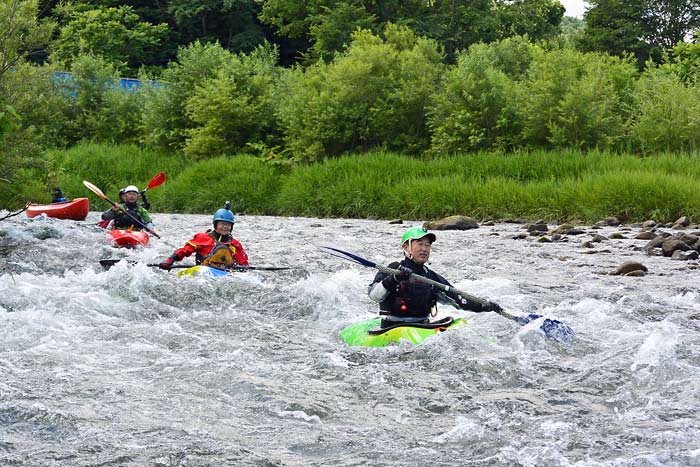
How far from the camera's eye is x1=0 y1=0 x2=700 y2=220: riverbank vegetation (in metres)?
16.6

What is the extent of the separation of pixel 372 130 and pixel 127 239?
1032 centimetres

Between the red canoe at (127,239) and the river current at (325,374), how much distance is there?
2360mm

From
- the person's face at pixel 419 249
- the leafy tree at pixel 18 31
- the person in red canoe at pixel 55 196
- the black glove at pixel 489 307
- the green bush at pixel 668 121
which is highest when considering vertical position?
the leafy tree at pixel 18 31

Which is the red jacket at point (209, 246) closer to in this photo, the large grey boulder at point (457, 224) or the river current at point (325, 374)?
the river current at point (325, 374)

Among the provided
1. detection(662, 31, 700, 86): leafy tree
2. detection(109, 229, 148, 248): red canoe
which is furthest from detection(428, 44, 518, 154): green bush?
detection(109, 229, 148, 248): red canoe

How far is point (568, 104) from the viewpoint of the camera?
63.6 feet

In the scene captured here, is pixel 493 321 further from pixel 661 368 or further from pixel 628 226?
pixel 628 226

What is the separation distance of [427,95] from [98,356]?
1656 centimetres

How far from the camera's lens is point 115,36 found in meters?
35.5

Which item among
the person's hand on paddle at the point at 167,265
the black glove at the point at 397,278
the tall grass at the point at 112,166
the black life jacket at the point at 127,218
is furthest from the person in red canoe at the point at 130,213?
the tall grass at the point at 112,166

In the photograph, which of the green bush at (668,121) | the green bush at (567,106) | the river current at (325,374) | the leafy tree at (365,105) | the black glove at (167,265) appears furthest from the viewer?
the leafy tree at (365,105)

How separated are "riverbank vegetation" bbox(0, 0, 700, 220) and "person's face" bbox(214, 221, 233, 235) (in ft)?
14.9

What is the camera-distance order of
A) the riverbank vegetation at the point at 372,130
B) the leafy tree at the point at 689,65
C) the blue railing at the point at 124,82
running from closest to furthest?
the riverbank vegetation at the point at 372,130
the leafy tree at the point at 689,65
the blue railing at the point at 124,82

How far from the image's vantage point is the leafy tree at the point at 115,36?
34.6 meters
